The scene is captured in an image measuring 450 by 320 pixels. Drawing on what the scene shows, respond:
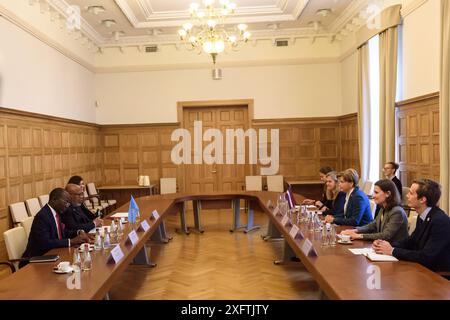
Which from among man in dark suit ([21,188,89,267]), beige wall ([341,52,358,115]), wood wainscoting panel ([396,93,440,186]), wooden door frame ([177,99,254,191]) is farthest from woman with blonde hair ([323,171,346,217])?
wooden door frame ([177,99,254,191])

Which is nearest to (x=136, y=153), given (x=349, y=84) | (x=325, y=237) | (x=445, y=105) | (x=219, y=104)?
(x=219, y=104)

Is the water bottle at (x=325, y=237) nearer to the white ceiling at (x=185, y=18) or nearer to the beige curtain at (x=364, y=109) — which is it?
the beige curtain at (x=364, y=109)

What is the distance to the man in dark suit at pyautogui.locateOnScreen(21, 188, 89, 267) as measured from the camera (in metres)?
3.51

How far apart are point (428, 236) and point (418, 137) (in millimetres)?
3351

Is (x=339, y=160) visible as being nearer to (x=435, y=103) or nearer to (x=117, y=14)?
(x=435, y=103)

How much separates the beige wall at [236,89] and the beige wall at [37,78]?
1132 millimetres

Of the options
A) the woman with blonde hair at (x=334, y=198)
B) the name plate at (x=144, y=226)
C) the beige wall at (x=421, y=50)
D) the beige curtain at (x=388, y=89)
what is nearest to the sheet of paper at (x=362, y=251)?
the woman with blonde hair at (x=334, y=198)

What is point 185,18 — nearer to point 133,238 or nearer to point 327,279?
point 133,238

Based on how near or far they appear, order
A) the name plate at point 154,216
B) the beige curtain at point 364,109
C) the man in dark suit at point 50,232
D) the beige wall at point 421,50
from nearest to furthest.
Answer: the man in dark suit at point 50,232 → the name plate at point 154,216 → the beige wall at point 421,50 → the beige curtain at point 364,109

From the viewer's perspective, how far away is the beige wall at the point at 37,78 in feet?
18.9

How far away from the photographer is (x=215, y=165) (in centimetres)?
991

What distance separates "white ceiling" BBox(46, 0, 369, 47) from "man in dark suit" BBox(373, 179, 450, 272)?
555 cm

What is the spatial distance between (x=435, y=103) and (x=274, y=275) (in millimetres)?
3182
